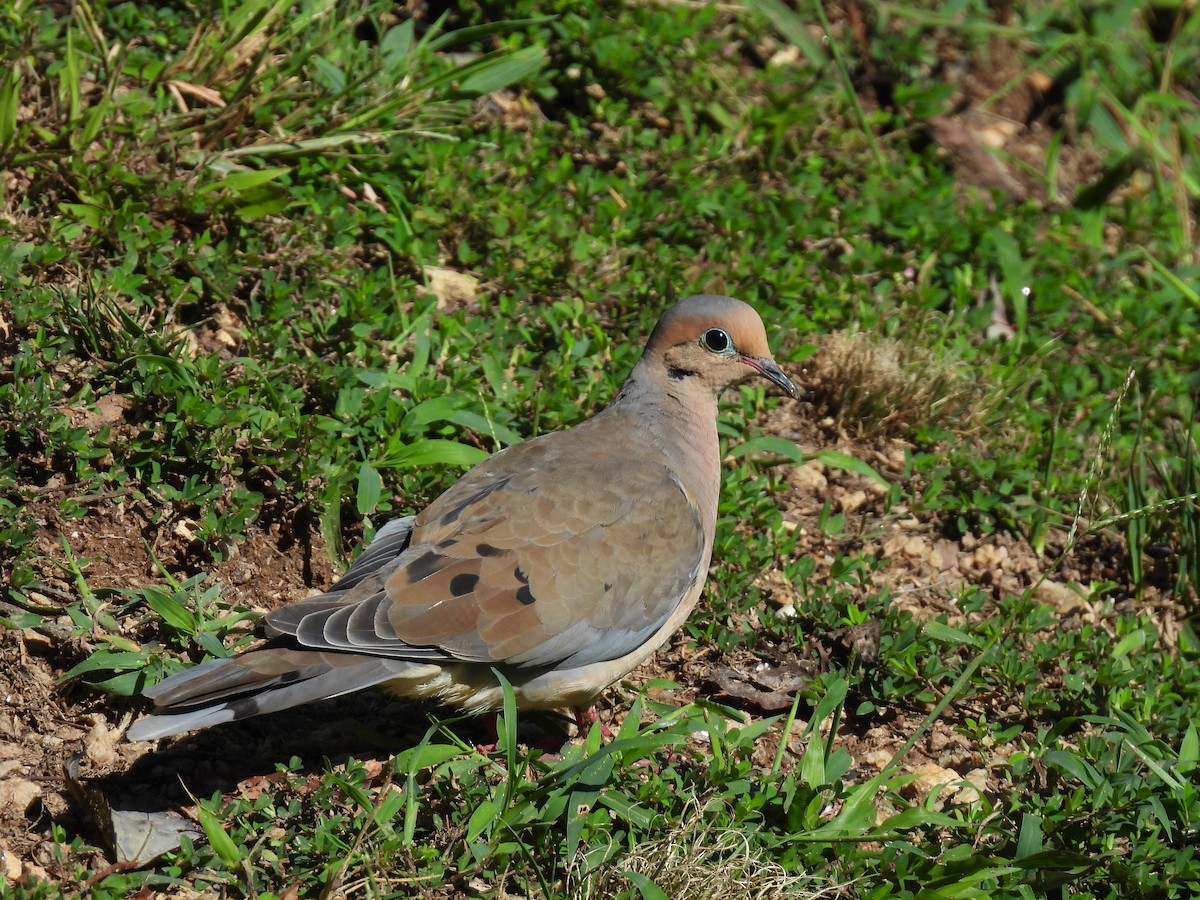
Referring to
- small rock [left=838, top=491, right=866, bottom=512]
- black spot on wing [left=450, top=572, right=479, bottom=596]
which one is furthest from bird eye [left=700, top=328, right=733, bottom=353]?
black spot on wing [left=450, top=572, right=479, bottom=596]

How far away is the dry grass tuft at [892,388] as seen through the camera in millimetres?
5020

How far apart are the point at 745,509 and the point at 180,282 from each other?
219cm

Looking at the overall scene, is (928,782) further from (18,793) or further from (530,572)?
(18,793)

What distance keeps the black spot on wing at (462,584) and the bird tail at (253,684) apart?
0.23 m

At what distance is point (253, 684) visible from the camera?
10.3 feet

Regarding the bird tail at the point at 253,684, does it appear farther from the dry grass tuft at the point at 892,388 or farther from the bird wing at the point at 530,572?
the dry grass tuft at the point at 892,388

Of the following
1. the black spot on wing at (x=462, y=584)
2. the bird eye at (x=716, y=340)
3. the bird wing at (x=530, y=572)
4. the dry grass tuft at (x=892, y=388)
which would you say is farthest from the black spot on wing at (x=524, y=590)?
the dry grass tuft at (x=892, y=388)

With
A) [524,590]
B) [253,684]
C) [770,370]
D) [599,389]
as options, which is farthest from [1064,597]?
[253,684]

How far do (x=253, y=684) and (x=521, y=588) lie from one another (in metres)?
0.76

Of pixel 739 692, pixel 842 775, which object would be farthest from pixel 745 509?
pixel 842 775

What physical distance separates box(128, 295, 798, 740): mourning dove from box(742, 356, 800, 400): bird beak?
116 mm

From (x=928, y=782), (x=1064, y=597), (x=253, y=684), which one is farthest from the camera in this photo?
(x=1064, y=597)

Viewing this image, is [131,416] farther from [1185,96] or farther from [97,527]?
[1185,96]

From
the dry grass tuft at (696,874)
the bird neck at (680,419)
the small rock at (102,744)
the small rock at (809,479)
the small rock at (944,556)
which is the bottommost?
the small rock at (944,556)
